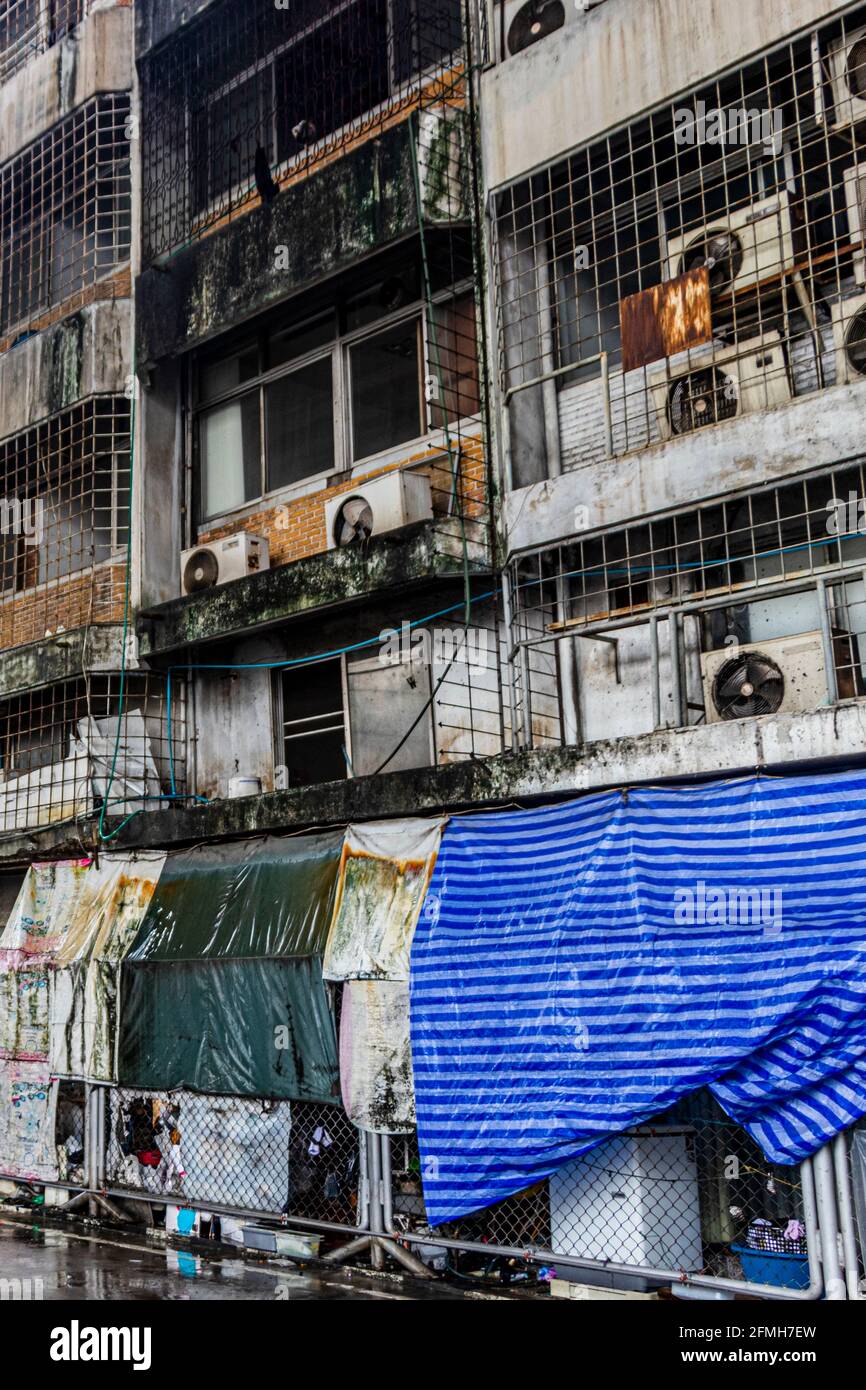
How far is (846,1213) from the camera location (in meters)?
7.29

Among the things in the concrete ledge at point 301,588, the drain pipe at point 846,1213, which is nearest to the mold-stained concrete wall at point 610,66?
the concrete ledge at point 301,588

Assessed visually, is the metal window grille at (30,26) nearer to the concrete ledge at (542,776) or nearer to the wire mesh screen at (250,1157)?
the concrete ledge at (542,776)

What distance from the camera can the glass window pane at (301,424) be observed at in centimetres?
1302

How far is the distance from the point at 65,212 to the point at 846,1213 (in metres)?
13.5

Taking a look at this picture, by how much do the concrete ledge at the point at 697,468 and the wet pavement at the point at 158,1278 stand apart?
5.34m

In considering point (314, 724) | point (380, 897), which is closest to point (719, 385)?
point (380, 897)

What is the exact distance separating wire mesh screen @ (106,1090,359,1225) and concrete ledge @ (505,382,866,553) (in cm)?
Answer: 472

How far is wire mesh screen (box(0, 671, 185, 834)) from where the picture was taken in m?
13.5

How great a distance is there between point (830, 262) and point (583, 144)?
2.18 m

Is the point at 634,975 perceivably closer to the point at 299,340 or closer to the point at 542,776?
the point at 542,776

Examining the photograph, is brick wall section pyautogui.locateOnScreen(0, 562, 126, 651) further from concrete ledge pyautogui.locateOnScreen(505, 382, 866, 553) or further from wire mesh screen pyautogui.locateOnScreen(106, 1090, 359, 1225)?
concrete ledge pyautogui.locateOnScreen(505, 382, 866, 553)

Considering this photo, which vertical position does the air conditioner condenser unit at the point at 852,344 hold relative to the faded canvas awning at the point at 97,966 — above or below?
above
